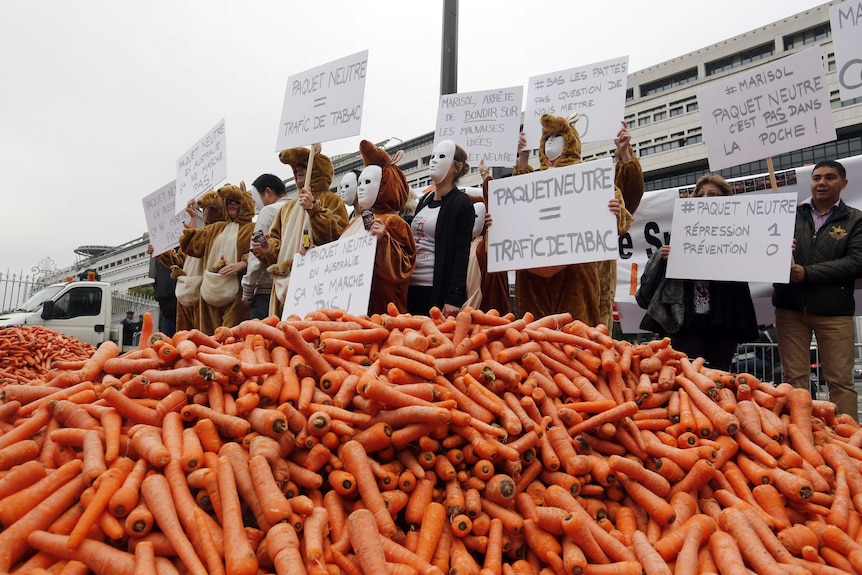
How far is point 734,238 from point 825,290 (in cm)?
69

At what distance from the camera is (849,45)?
429cm

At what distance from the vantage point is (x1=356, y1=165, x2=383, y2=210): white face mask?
4125 mm

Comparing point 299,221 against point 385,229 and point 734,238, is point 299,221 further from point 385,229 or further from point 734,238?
point 734,238

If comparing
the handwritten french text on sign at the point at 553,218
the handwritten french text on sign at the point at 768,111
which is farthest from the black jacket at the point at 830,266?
the handwritten french text on sign at the point at 553,218

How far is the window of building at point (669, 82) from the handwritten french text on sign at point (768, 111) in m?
42.2

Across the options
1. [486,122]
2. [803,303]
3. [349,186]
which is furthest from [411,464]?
[486,122]

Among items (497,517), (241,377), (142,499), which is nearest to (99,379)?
(241,377)

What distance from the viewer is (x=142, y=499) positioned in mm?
1604

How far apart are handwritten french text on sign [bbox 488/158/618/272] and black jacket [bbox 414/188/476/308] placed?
0.86 ft

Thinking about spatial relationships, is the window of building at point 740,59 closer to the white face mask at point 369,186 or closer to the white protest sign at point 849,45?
the white protest sign at point 849,45

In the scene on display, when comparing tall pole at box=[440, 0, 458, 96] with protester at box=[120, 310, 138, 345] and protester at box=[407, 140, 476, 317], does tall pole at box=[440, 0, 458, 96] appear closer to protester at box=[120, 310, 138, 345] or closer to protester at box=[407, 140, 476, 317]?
protester at box=[407, 140, 476, 317]

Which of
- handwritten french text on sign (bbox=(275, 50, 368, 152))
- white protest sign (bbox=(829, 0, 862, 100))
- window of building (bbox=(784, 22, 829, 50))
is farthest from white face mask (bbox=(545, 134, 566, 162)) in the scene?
window of building (bbox=(784, 22, 829, 50))

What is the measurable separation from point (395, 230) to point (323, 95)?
158 centimetres

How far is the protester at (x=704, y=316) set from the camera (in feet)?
13.9
